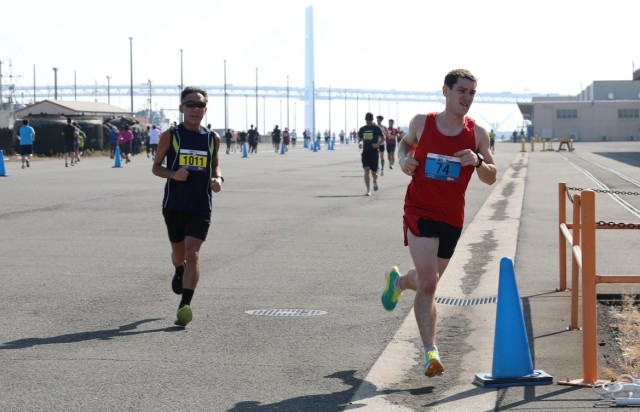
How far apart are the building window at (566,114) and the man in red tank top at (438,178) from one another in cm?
12446

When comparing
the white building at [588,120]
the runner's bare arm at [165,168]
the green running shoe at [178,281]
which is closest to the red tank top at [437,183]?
the runner's bare arm at [165,168]

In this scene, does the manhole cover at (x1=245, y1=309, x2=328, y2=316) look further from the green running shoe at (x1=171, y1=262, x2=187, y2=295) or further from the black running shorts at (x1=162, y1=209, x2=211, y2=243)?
the black running shorts at (x1=162, y1=209, x2=211, y2=243)

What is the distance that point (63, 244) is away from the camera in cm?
1376

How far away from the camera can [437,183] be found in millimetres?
6730

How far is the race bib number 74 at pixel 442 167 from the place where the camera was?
669cm

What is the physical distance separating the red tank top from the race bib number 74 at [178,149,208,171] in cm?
229

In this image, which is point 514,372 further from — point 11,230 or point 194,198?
point 11,230

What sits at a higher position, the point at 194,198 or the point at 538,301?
the point at 194,198

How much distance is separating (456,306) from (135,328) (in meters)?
2.66

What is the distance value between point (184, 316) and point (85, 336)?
2.28 feet

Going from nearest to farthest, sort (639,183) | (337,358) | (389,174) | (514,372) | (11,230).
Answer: (514,372) → (337,358) → (11,230) → (639,183) → (389,174)

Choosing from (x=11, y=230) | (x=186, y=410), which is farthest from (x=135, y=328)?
(x=11, y=230)

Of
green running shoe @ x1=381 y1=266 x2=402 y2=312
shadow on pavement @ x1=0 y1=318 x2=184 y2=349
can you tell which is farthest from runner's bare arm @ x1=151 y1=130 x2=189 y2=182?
green running shoe @ x1=381 y1=266 x2=402 y2=312

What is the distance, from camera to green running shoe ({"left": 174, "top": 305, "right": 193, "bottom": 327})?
811cm
